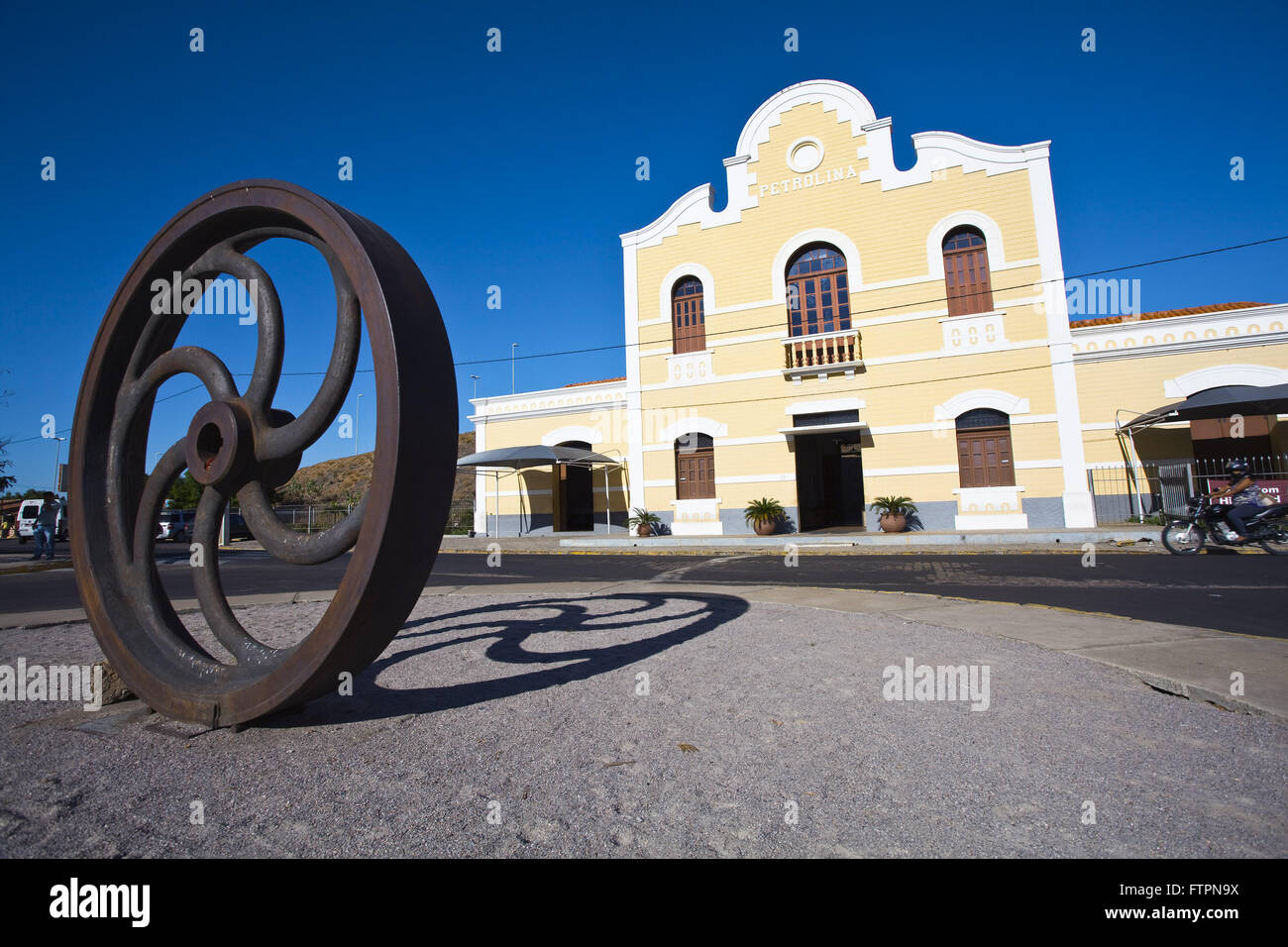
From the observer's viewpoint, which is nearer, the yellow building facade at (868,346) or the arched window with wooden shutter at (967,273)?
the yellow building facade at (868,346)

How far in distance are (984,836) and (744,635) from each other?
3.57 metres

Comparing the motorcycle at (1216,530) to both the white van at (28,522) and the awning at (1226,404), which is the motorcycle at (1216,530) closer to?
the awning at (1226,404)

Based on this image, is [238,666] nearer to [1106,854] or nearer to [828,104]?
[1106,854]

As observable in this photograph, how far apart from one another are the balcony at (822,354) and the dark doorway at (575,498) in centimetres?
874

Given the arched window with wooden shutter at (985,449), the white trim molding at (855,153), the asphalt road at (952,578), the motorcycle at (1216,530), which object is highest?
the white trim molding at (855,153)

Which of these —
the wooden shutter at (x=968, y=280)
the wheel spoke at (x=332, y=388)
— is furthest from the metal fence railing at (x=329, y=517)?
the wheel spoke at (x=332, y=388)

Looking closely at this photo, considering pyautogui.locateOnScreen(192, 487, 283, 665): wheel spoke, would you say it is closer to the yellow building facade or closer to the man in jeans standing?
the yellow building facade

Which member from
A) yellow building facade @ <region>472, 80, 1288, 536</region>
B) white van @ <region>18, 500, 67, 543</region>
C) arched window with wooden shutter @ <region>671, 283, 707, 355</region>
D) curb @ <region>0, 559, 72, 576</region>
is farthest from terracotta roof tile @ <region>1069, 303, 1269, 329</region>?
white van @ <region>18, 500, 67, 543</region>

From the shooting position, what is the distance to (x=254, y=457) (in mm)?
3646

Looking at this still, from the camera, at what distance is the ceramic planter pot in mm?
16672

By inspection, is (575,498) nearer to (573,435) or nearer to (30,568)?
(573,435)

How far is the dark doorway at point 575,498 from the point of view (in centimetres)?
2389

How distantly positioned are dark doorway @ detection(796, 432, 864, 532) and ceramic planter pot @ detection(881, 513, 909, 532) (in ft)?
8.46
